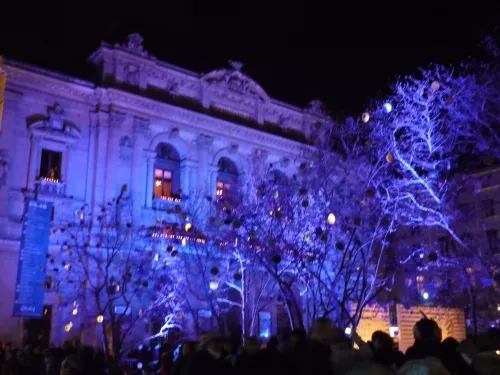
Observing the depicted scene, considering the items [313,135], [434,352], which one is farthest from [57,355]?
[313,135]

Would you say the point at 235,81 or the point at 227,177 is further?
the point at 235,81

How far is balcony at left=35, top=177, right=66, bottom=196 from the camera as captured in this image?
23719 mm

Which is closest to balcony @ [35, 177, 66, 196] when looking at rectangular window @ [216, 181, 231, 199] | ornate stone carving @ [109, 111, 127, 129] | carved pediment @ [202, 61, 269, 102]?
ornate stone carving @ [109, 111, 127, 129]

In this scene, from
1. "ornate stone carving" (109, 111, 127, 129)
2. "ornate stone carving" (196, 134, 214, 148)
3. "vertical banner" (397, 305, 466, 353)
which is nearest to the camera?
"vertical banner" (397, 305, 466, 353)

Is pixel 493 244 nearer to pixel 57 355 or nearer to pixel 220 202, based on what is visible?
pixel 220 202

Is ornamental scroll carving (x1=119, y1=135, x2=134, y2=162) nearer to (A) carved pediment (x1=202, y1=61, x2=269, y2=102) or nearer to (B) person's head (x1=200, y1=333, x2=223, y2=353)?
(A) carved pediment (x1=202, y1=61, x2=269, y2=102)

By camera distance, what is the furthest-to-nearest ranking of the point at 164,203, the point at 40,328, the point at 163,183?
the point at 163,183 < the point at 164,203 < the point at 40,328

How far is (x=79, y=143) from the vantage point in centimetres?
2550

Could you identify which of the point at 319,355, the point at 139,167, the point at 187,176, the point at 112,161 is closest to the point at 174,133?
the point at 187,176

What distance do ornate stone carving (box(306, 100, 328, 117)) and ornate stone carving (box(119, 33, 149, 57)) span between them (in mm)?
11524

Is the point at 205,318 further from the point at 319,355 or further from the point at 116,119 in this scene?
the point at 319,355

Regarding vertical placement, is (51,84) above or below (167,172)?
above

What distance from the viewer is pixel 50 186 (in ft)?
78.9

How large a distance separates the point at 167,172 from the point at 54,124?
20.3ft
